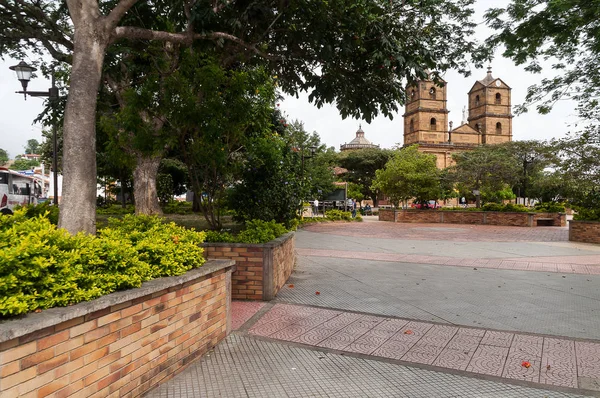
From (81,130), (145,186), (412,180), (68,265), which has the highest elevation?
(412,180)

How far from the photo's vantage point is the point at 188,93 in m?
6.00

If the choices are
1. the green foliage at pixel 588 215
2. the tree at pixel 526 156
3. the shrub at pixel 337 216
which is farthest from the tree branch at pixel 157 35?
the tree at pixel 526 156

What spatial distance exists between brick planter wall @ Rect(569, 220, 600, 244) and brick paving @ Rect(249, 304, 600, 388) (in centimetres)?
1258

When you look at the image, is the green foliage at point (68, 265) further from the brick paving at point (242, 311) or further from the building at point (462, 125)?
the building at point (462, 125)

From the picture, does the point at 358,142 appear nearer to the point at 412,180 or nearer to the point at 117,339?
the point at 412,180

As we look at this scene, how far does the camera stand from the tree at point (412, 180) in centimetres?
2570

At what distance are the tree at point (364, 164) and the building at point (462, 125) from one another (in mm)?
10468

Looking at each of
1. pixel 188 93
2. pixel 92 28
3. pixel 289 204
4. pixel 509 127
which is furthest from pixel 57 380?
pixel 509 127

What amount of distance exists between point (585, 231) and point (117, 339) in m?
16.7

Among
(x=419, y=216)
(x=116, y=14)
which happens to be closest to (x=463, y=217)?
(x=419, y=216)

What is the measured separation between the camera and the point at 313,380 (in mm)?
3375

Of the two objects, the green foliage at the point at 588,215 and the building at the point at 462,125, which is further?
the building at the point at 462,125

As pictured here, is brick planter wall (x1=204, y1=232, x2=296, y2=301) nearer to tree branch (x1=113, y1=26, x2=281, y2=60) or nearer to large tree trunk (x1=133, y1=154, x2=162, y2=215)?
tree branch (x1=113, y1=26, x2=281, y2=60)

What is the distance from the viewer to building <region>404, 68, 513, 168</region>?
200ft
